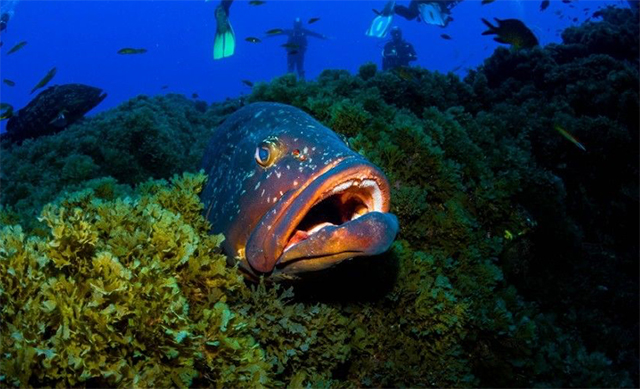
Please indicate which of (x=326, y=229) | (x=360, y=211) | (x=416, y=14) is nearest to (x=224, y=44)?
(x=360, y=211)

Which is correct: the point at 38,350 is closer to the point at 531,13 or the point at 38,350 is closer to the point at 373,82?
the point at 373,82

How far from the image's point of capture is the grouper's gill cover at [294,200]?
2463 mm

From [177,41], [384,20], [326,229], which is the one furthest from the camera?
[177,41]

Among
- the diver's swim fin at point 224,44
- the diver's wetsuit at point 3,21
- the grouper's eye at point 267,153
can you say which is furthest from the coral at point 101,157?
the diver's wetsuit at point 3,21

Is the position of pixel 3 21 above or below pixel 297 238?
above

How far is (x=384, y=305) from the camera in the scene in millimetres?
3738

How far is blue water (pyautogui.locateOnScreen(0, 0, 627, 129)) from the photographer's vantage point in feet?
540

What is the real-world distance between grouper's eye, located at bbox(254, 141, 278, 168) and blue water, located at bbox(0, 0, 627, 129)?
15852 cm

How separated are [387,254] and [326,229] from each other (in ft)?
4.71

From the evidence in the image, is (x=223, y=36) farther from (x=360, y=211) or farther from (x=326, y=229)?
(x=326, y=229)

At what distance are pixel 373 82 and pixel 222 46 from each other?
12.4 feet

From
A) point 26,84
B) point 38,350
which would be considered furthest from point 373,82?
point 26,84

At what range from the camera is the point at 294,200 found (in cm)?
261

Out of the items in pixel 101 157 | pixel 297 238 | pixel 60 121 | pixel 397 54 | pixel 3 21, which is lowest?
pixel 60 121
